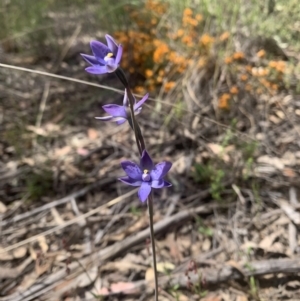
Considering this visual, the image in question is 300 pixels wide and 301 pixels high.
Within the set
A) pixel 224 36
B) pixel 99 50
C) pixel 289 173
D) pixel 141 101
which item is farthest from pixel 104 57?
pixel 224 36

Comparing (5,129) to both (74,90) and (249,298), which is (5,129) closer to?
(74,90)

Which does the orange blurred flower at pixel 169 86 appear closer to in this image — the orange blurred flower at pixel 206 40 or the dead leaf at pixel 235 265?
the orange blurred flower at pixel 206 40

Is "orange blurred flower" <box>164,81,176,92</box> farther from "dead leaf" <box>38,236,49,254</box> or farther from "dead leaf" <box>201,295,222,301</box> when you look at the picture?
"dead leaf" <box>201,295,222,301</box>

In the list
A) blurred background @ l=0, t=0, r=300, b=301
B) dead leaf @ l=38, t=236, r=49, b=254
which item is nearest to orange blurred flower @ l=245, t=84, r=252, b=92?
blurred background @ l=0, t=0, r=300, b=301

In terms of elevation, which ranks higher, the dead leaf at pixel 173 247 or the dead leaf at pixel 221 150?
the dead leaf at pixel 221 150

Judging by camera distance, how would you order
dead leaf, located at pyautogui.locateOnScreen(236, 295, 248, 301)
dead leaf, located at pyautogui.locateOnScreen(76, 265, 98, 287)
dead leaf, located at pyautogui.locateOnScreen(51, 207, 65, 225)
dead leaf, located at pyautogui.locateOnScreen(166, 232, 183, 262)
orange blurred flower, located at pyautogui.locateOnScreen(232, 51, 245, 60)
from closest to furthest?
dead leaf, located at pyautogui.locateOnScreen(236, 295, 248, 301)
dead leaf, located at pyautogui.locateOnScreen(76, 265, 98, 287)
dead leaf, located at pyautogui.locateOnScreen(166, 232, 183, 262)
dead leaf, located at pyautogui.locateOnScreen(51, 207, 65, 225)
orange blurred flower, located at pyautogui.locateOnScreen(232, 51, 245, 60)

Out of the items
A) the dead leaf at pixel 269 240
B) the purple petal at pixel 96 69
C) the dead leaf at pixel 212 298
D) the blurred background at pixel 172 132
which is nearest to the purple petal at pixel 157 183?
the purple petal at pixel 96 69

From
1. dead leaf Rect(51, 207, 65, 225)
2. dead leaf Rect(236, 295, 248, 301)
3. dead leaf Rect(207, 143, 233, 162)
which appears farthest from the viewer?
dead leaf Rect(207, 143, 233, 162)
